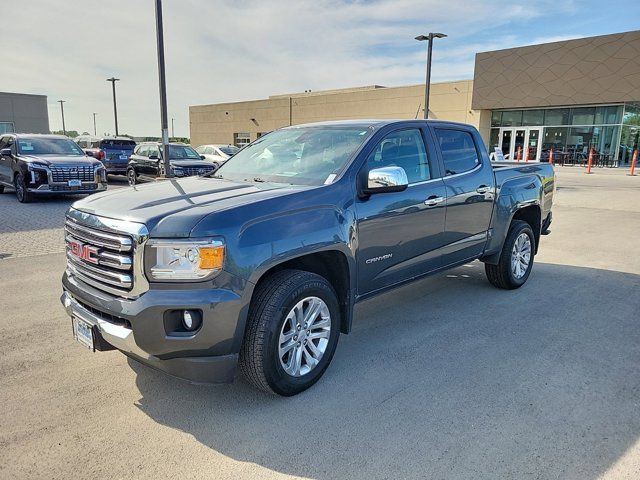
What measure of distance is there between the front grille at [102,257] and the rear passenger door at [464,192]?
2918 millimetres

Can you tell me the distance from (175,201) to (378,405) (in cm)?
191

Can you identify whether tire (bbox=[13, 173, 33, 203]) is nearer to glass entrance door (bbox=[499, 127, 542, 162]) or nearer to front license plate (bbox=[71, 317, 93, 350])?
front license plate (bbox=[71, 317, 93, 350])

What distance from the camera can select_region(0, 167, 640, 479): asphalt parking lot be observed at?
2.69 m

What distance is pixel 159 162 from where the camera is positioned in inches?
631

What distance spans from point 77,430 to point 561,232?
9.25m

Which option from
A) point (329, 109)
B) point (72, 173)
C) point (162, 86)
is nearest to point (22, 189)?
point (72, 173)

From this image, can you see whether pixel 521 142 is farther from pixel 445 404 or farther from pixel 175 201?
pixel 175 201

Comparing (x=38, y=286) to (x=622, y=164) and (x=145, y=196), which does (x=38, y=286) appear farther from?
(x=622, y=164)

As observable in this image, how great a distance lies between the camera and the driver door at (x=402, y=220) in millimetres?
3797

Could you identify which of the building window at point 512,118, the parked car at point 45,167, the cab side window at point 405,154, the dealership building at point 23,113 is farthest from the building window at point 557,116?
the dealership building at point 23,113

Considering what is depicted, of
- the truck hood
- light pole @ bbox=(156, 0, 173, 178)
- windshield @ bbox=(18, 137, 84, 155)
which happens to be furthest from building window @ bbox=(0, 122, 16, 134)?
the truck hood

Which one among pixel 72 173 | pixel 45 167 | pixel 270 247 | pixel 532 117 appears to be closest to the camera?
pixel 270 247

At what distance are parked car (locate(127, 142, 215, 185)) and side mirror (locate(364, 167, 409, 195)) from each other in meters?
11.8

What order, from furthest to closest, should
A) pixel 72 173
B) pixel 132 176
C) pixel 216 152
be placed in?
pixel 216 152 → pixel 132 176 → pixel 72 173
